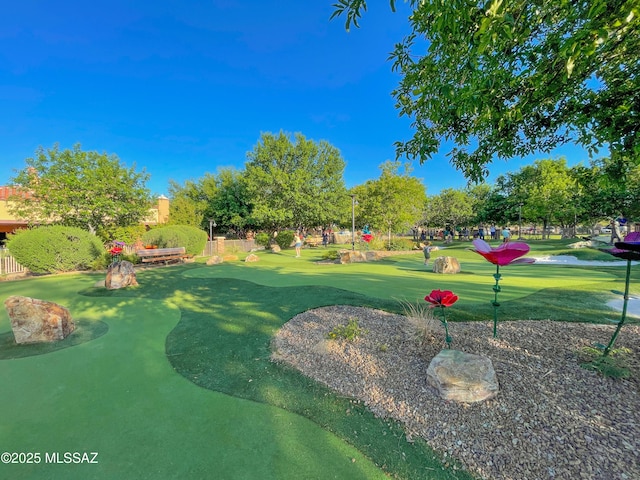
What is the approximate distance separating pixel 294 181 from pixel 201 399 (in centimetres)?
2338

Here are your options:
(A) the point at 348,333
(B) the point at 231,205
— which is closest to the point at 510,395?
(A) the point at 348,333

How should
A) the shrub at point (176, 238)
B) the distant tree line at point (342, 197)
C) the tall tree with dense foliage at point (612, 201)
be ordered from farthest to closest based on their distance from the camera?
the distant tree line at point (342, 197)
the tall tree with dense foliage at point (612, 201)
the shrub at point (176, 238)

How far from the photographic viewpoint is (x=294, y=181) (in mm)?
24969

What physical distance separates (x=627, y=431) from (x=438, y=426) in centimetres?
133

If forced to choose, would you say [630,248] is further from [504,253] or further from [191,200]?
[191,200]

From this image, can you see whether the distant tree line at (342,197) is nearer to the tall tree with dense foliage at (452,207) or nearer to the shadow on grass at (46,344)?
the tall tree with dense foliage at (452,207)

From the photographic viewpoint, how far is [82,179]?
1314cm

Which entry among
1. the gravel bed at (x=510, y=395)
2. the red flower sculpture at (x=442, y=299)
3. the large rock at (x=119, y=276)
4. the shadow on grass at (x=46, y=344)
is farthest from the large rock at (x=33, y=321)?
the red flower sculpture at (x=442, y=299)

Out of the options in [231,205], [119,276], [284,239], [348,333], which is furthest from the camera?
[231,205]

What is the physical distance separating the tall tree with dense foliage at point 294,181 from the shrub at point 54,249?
14.0 metres

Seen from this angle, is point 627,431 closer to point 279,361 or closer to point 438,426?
point 438,426

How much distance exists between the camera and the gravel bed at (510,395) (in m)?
1.83

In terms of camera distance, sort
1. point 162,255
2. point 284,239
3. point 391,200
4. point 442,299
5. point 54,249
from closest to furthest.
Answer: point 442,299
point 54,249
point 162,255
point 391,200
point 284,239

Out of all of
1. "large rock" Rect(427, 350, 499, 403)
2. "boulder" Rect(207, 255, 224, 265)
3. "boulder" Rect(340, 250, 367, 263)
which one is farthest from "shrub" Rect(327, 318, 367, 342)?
"boulder" Rect(207, 255, 224, 265)
